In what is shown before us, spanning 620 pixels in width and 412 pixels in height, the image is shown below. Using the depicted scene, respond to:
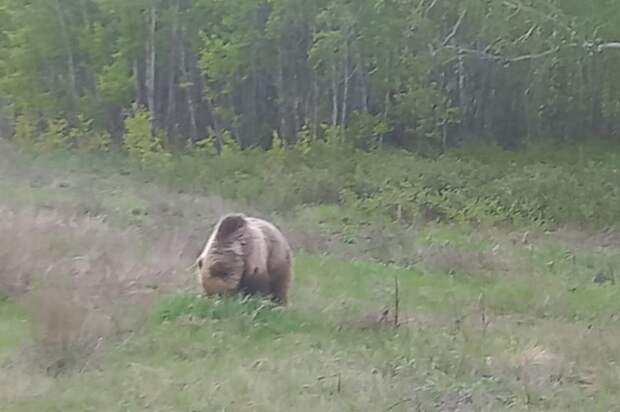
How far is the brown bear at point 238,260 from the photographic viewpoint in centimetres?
955

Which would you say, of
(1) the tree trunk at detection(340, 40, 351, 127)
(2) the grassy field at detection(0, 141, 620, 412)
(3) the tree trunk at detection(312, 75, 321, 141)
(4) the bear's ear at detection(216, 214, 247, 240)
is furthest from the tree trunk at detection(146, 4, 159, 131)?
(4) the bear's ear at detection(216, 214, 247, 240)

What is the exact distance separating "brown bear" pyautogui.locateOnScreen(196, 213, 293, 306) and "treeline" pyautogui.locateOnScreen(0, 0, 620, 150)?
20.9 meters

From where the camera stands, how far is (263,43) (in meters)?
33.1

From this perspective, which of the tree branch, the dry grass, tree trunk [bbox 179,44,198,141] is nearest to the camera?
the dry grass

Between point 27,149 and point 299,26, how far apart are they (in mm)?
8551

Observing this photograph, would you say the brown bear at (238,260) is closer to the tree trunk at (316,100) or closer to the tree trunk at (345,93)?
the tree trunk at (345,93)

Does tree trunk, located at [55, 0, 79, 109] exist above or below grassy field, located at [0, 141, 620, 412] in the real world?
below

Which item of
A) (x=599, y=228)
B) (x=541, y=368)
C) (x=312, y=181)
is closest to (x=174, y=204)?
(x=312, y=181)

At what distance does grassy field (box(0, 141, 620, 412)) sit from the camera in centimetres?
748

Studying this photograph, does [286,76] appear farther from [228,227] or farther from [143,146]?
[228,227]

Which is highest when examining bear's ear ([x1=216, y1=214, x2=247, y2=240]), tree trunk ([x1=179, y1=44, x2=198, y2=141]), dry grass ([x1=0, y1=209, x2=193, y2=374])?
bear's ear ([x1=216, y1=214, x2=247, y2=240])

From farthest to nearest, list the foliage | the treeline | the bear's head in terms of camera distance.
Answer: the treeline → the foliage → the bear's head

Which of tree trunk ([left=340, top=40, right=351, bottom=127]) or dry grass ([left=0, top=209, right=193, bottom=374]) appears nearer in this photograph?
dry grass ([left=0, top=209, right=193, bottom=374])

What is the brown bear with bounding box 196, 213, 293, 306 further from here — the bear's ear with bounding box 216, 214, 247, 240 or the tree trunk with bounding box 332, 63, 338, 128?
the tree trunk with bounding box 332, 63, 338, 128
